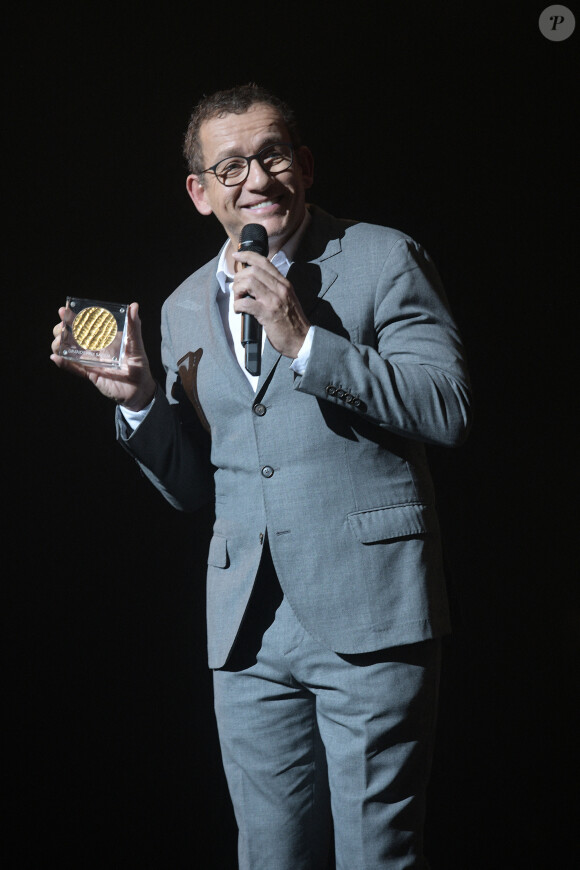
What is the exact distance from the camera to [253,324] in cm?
158

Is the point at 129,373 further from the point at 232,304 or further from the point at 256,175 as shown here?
the point at 256,175

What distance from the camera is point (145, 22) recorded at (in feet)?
8.19

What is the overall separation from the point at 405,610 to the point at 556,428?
1.18 meters

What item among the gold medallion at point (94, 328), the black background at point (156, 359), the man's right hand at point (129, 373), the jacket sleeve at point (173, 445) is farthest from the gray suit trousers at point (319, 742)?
the black background at point (156, 359)

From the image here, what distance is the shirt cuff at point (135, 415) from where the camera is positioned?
1830mm

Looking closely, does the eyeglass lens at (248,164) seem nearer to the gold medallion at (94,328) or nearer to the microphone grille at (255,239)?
the microphone grille at (255,239)

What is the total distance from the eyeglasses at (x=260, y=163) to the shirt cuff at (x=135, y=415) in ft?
1.58

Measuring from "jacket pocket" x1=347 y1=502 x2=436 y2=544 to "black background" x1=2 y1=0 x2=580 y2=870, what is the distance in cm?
101

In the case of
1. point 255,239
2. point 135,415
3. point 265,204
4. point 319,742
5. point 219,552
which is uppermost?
point 265,204

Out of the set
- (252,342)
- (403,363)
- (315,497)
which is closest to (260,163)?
(252,342)

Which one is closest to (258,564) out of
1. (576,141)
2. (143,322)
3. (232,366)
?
(232,366)

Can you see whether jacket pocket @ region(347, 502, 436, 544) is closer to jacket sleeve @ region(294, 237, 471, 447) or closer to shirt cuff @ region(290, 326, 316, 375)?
jacket sleeve @ region(294, 237, 471, 447)

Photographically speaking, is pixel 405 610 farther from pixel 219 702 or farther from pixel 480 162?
pixel 480 162

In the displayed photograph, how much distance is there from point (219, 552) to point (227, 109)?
91 cm
